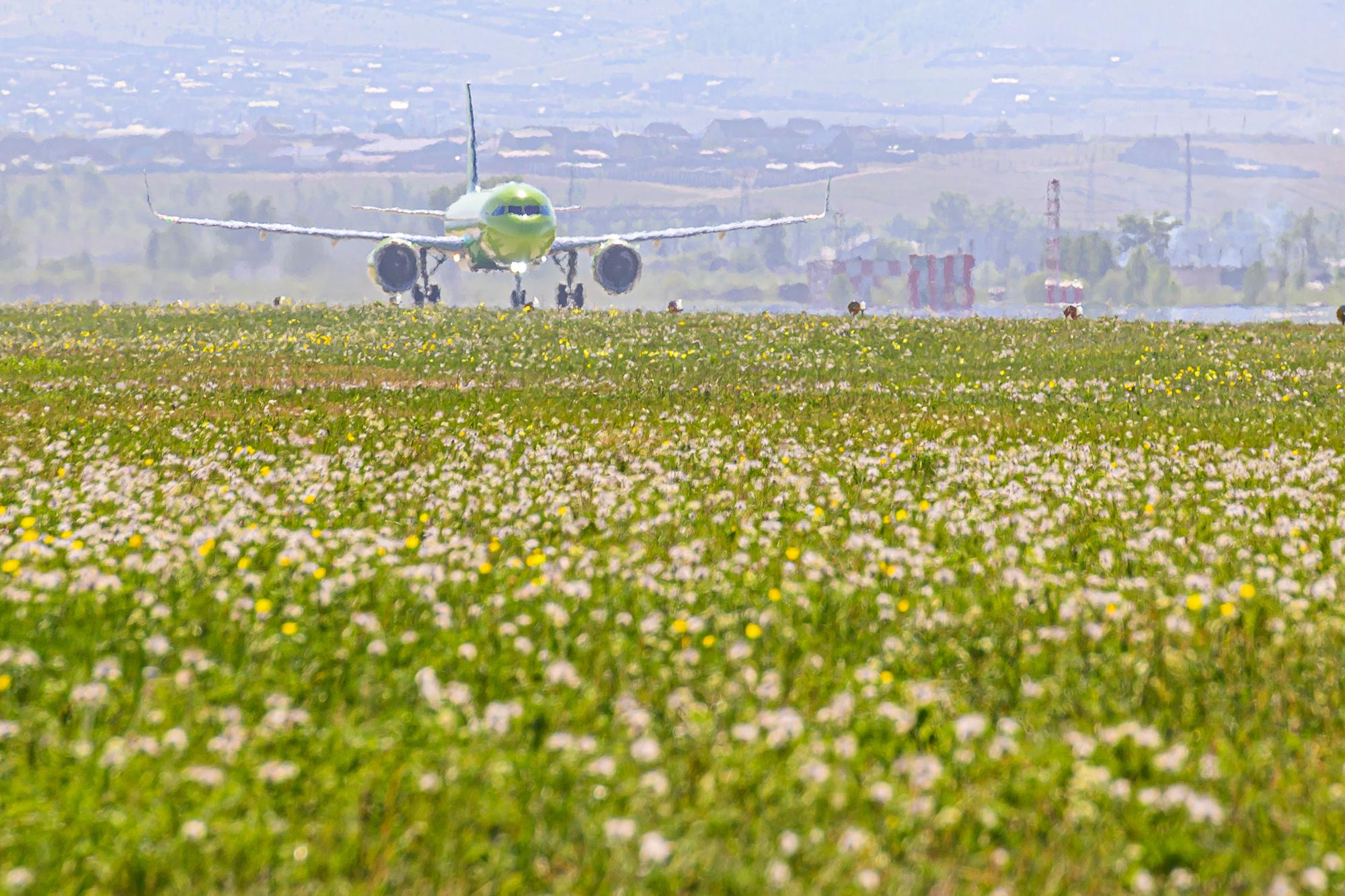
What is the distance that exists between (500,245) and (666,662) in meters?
51.5

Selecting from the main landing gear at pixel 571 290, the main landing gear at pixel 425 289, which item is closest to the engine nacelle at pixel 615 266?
the main landing gear at pixel 571 290

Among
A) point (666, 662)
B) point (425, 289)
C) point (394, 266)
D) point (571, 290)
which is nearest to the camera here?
point (666, 662)

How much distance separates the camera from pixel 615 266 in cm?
6203

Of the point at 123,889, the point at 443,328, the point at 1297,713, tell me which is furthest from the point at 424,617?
the point at 443,328

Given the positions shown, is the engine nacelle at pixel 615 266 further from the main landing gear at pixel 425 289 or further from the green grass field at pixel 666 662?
the green grass field at pixel 666 662

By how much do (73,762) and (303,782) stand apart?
3.65 ft

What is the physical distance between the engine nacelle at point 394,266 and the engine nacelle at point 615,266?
758 centimetres

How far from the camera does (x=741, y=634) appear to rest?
874 cm

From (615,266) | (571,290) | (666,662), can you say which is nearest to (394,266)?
(571,290)

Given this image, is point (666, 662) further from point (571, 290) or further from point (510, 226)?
point (571, 290)

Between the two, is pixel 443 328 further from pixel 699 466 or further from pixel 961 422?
pixel 699 466

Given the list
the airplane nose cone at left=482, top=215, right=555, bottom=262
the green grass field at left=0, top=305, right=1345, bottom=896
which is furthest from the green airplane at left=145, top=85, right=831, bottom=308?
the green grass field at left=0, top=305, right=1345, bottom=896

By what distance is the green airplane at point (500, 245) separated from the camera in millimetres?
58000

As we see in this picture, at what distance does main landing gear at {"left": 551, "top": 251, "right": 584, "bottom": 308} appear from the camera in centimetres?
6331
